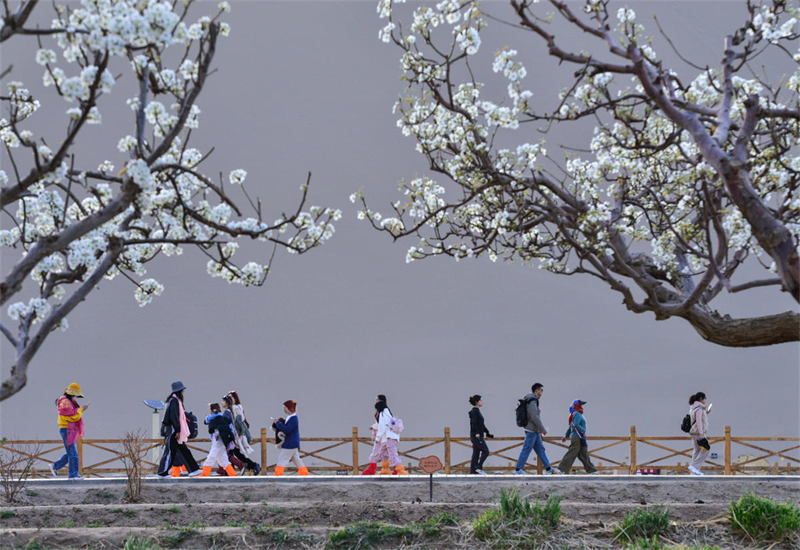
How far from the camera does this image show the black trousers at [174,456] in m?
14.4

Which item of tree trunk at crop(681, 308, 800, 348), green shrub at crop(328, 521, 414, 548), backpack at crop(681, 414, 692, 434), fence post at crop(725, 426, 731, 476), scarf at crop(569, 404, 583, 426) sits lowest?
green shrub at crop(328, 521, 414, 548)

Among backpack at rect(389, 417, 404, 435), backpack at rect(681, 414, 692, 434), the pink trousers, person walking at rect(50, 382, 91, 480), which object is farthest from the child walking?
backpack at rect(681, 414, 692, 434)

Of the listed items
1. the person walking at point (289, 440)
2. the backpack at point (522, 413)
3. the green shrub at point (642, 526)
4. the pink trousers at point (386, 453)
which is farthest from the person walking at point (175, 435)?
the green shrub at point (642, 526)

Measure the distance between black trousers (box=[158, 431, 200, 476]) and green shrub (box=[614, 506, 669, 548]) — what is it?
318 inches

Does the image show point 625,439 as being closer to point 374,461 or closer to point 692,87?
point 374,461

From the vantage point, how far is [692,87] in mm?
10852

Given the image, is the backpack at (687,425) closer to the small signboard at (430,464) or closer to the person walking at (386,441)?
the person walking at (386,441)

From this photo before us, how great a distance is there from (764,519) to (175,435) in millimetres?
9841

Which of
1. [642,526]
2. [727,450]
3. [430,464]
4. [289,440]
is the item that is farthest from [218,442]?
[727,450]

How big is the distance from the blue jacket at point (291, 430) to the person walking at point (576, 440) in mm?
5396

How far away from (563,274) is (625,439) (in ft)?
22.6

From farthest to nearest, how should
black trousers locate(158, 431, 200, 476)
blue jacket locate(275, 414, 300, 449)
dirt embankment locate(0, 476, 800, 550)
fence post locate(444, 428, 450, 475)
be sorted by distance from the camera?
fence post locate(444, 428, 450, 475) → blue jacket locate(275, 414, 300, 449) → black trousers locate(158, 431, 200, 476) → dirt embankment locate(0, 476, 800, 550)

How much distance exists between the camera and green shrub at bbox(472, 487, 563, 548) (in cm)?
963

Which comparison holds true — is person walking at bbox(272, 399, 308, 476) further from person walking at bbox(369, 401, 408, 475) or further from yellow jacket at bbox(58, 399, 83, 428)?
yellow jacket at bbox(58, 399, 83, 428)
